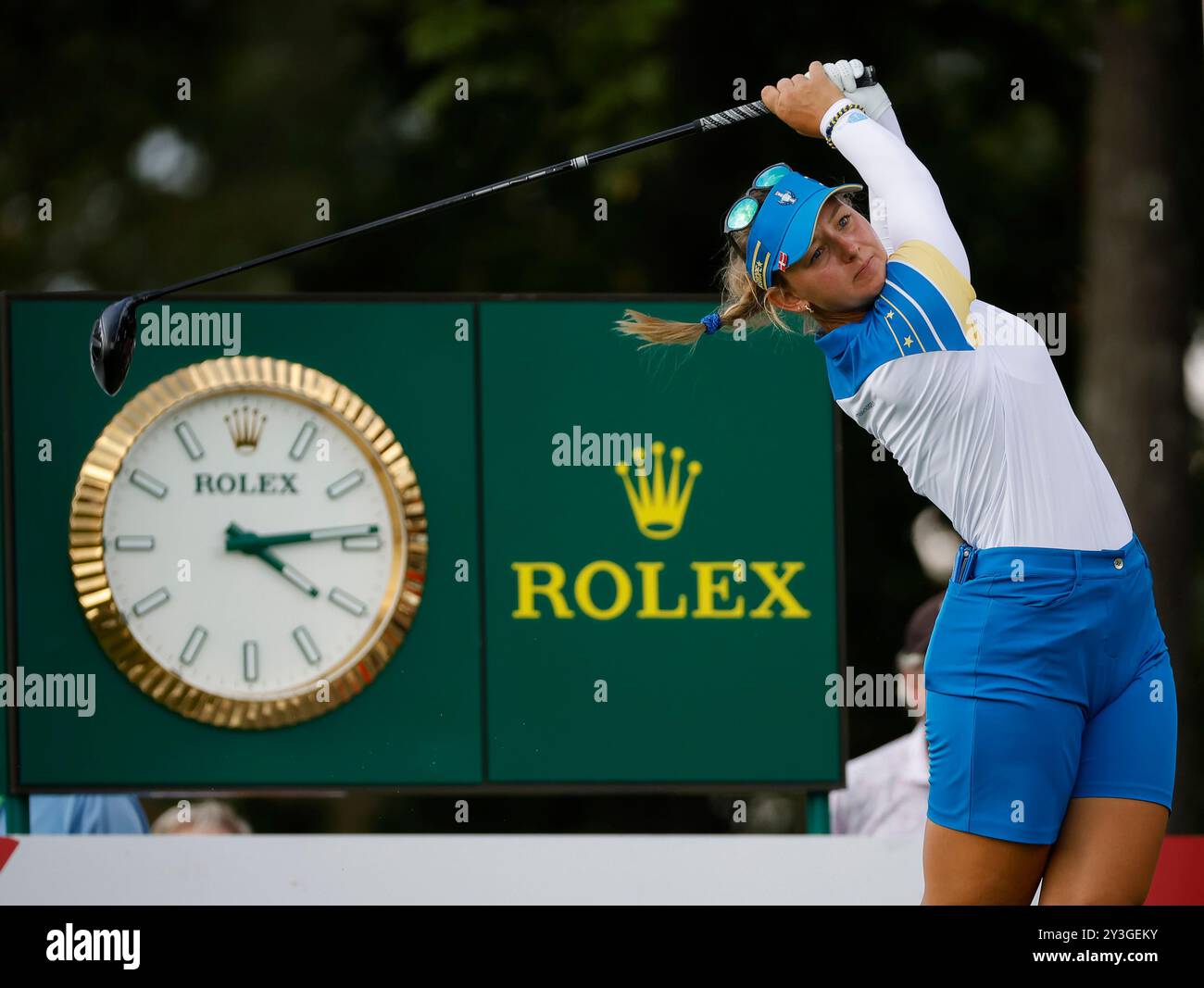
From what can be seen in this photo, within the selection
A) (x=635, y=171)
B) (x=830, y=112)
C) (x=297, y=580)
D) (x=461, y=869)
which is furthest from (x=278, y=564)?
(x=635, y=171)

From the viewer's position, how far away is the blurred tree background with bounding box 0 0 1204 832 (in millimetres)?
6023

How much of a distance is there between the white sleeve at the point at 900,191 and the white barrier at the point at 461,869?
1560 mm

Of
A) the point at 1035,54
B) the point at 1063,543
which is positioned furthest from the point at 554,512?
the point at 1035,54

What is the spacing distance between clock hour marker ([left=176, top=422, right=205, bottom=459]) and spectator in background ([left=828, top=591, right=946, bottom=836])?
1776mm

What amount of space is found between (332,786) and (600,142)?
2.86m

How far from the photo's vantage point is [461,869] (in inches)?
160

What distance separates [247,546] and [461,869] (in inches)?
36.2

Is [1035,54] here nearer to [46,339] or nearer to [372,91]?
[372,91]

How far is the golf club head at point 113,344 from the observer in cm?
399

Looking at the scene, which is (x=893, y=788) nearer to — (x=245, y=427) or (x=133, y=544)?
(x=245, y=427)

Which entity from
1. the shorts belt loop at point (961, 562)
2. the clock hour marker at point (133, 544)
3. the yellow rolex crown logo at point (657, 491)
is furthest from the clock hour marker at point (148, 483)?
the shorts belt loop at point (961, 562)

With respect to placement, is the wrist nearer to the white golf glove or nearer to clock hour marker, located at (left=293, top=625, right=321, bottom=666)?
the white golf glove

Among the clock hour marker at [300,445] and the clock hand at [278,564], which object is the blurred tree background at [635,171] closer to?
the clock hour marker at [300,445]

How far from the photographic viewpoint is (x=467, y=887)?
4.06 meters
